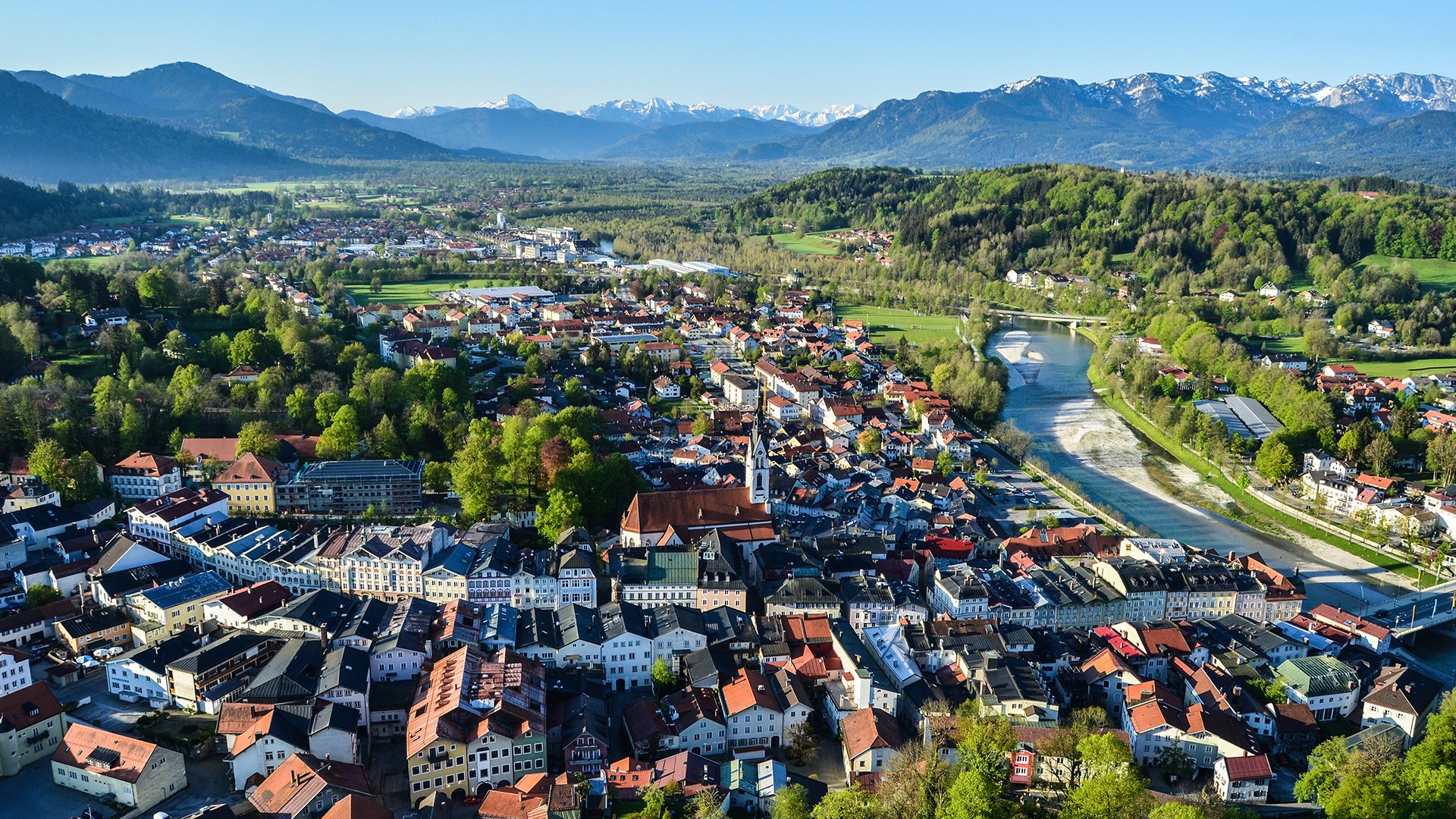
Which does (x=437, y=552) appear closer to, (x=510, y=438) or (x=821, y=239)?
(x=510, y=438)

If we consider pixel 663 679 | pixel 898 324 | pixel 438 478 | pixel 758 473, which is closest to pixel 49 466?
pixel 438 478

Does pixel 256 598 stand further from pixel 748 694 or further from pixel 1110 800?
pixel 1110 800

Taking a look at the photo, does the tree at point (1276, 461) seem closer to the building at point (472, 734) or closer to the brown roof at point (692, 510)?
the brown roof at point (692, 510)

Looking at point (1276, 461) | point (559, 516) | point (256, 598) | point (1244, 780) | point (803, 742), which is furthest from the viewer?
point (1276, 461)

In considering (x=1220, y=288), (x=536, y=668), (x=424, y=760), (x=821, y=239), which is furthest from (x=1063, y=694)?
(x=821, y=239)


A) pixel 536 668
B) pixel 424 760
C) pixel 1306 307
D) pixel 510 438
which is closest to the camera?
pixel 424 760

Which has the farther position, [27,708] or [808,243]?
[808,243]

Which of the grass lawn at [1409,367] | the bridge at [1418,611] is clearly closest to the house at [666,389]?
the bridge at [1418,611]

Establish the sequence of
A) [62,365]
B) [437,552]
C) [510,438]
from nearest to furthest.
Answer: [437,552]
[510,438]
[62,365]
